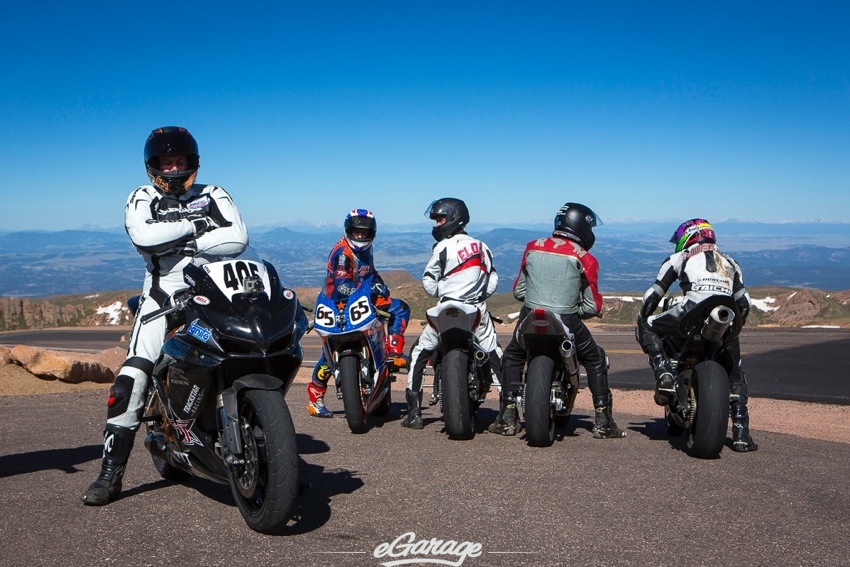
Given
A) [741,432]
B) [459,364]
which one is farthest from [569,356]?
[741,432]

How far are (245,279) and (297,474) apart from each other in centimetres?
107

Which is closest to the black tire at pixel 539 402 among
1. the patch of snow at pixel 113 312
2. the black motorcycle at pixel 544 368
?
the black motorcycle at pixel 544 368

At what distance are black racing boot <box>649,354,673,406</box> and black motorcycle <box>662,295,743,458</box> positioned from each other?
0.03 m

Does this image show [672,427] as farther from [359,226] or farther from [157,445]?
[157,445]

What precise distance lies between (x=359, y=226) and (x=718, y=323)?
387 cm

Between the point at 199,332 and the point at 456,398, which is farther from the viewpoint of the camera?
the point at 456,398

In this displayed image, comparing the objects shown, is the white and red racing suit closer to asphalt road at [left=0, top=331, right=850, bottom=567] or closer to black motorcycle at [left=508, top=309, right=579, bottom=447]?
black motorcycle at [left=508, top=309, right=579, bottom=447]

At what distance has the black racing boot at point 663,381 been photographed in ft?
23.7

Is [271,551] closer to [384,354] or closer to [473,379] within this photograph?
[473,379]

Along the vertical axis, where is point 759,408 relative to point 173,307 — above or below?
below

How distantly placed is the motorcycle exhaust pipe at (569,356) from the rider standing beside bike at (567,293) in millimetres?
327

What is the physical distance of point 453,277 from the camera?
26.3ft

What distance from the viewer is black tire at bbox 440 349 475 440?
7371 mm

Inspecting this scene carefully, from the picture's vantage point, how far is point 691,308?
6.98 metres
